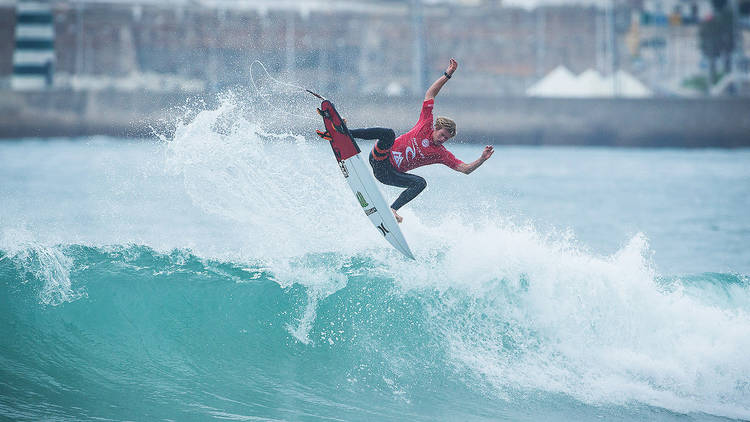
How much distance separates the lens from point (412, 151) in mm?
8523

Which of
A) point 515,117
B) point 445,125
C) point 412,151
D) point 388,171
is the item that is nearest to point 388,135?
point 412,151

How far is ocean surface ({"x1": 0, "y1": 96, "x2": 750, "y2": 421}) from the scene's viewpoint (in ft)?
26.3

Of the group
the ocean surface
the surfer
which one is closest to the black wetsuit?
the surfer

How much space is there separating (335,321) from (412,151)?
1.94m

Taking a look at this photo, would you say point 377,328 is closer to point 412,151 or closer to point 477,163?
point 412,151

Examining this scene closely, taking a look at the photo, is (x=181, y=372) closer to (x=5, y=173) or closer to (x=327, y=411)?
(x=327, y=411)

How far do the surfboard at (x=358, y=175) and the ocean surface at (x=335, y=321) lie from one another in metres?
0.74

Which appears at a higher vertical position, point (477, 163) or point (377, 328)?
point (477, 163)

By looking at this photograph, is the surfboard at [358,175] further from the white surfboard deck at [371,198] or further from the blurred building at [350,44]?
the blurred building at [350,44]

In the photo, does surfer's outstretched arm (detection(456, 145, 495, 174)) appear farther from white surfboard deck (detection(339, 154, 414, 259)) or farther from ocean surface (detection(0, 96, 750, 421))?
ocean surface (detection(0, 96, 750, 421))

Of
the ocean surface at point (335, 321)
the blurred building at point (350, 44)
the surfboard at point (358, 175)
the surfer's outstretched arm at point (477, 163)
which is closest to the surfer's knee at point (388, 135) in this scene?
the surfboard at point (358, 175)

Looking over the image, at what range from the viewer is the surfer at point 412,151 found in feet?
27.3

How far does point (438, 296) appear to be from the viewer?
9250mm

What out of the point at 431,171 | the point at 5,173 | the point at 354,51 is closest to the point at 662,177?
the point at 431,171
